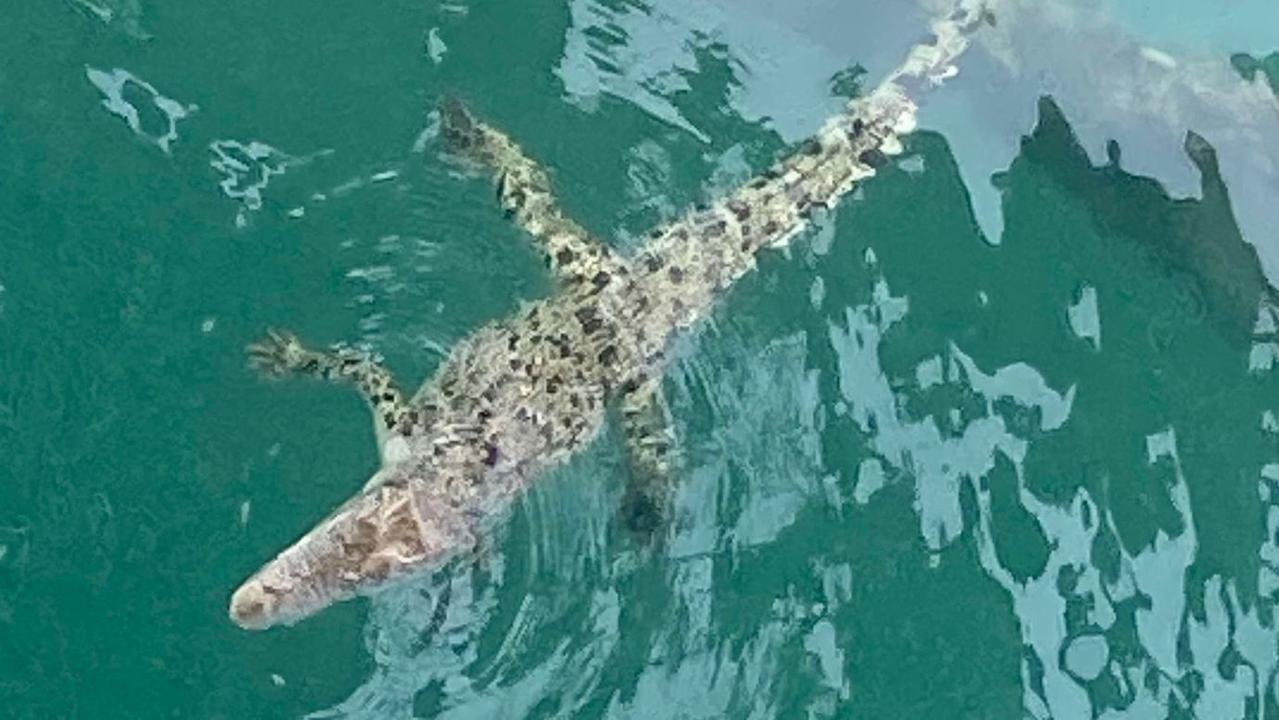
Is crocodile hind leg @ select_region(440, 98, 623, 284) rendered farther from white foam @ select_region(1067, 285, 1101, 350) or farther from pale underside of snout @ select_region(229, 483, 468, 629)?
white foam @ select_region(1067, 285, 1101, 350)

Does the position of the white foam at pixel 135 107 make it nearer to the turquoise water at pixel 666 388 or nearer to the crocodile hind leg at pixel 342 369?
the turquoise water at pixel 666 388

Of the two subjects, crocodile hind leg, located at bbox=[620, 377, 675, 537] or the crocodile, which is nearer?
the crocodile

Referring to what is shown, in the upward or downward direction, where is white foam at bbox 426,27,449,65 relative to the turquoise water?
upward

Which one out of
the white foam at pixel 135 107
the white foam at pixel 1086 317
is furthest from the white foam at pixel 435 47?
the white foam at pixel 1086 317

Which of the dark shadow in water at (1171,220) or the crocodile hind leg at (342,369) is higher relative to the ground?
the dark shadow in water at (1171,220)

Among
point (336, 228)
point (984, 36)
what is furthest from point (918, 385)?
point (336, 228)

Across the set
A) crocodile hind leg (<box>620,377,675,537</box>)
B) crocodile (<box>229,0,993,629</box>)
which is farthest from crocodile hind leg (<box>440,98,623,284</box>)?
crocodile hind leg (<box>620,377,675,537</box>)
